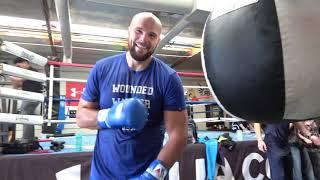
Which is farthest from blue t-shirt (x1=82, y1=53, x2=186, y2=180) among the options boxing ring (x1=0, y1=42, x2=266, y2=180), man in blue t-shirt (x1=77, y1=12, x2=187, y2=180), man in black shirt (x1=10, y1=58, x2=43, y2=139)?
man in black shirt (x1=10, y1=58, x2=43, y2=139)

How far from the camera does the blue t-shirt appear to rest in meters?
1.24

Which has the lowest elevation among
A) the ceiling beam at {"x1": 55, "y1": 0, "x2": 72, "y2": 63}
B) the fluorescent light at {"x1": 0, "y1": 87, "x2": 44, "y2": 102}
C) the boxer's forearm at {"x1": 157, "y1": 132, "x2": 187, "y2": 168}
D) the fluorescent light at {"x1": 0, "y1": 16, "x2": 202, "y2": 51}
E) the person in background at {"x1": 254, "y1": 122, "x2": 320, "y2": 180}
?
the person in background at {"x1": 254, "y1": 122, "x2": 320, "y2": 180}

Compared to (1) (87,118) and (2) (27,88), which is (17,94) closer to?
(1) (87,118)

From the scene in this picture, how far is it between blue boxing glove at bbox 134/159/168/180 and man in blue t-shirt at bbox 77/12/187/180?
0.07 feet

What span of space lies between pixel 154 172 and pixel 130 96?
0.31m

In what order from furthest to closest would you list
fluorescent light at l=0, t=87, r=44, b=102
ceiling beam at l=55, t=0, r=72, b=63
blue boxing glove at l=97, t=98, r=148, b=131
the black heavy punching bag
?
ceiling beam at l=55, t=0, r=72, b=63 < fluorescent light at l=0, t=87, r=44, b=102 < blue boxing glove at l=97, t=98, r=148, b=131 < the black heavy punching bag

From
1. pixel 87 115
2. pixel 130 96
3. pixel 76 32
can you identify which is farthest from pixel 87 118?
pixel 76 32

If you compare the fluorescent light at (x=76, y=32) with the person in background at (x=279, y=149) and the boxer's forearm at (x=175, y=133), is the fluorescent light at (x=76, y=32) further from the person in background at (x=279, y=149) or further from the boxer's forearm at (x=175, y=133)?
the boxer's forearm at (x=175, y=133)

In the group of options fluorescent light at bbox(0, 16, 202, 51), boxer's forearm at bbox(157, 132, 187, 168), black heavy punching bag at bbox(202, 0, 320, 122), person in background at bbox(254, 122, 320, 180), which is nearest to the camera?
black heavy punching bag at bbox(202, 0, 320, 122)

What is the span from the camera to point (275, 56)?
34.2 inches

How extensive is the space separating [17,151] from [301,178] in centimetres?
232

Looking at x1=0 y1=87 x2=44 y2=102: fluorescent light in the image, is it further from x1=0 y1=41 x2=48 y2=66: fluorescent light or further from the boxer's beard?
the boxer's beard

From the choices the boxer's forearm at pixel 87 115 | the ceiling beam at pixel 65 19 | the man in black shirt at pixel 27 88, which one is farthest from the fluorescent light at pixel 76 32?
the boxer's forearm at pixel 87 115

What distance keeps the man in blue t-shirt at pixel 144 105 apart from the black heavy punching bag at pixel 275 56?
0.39 metres
